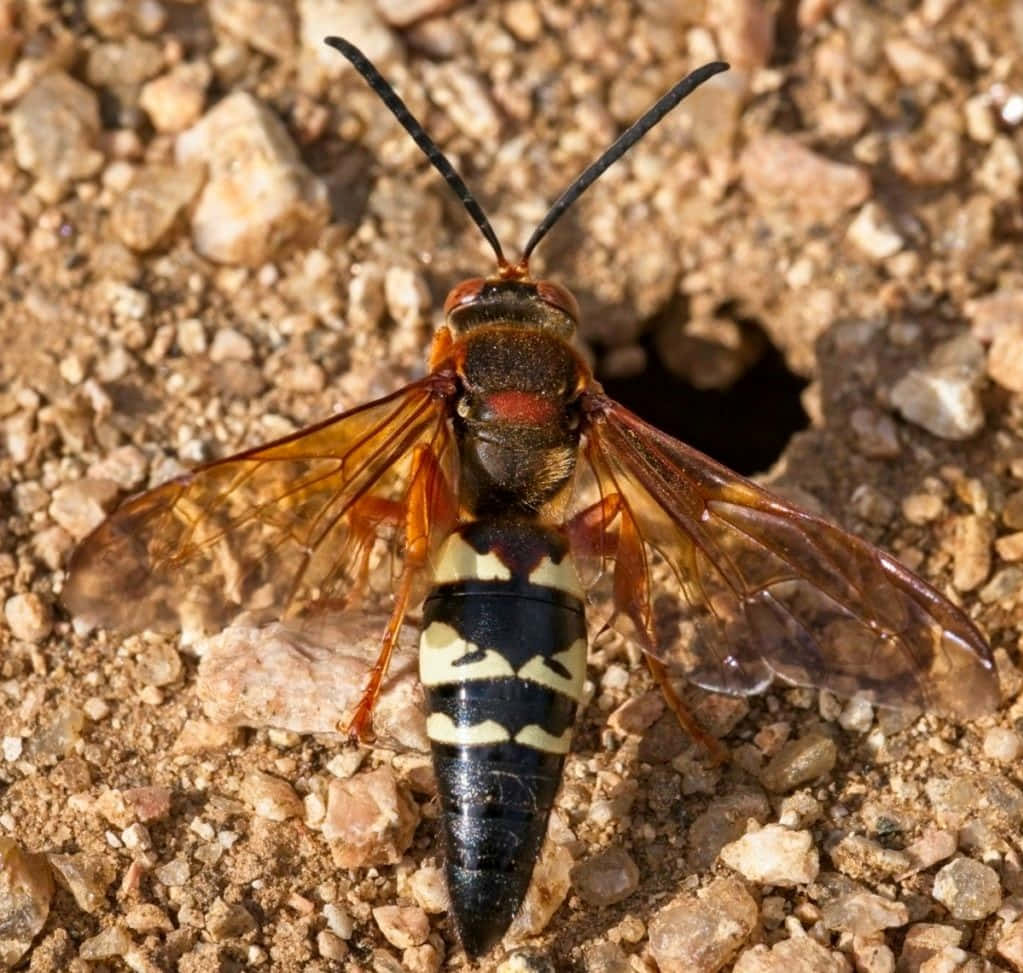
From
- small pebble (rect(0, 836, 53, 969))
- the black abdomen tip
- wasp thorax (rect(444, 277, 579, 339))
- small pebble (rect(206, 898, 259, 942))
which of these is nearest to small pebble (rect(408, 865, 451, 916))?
the black abdomen tip

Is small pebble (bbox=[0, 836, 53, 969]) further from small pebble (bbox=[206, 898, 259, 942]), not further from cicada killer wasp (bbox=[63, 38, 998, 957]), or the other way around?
cicada killer wasp (bbox=[63, 38, 998, 957])

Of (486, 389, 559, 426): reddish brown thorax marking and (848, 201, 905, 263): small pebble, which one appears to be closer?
(486, 389, 559, 426): reddish brown thorax marking

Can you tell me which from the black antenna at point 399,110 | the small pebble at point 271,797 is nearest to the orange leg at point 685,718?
the small pebble at point 271,797

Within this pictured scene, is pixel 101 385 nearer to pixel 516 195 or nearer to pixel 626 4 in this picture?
pixel 516 195

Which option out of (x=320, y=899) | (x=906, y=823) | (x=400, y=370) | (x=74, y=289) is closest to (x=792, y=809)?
(x=906, y=823)

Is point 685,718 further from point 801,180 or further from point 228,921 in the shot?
point 801,180
